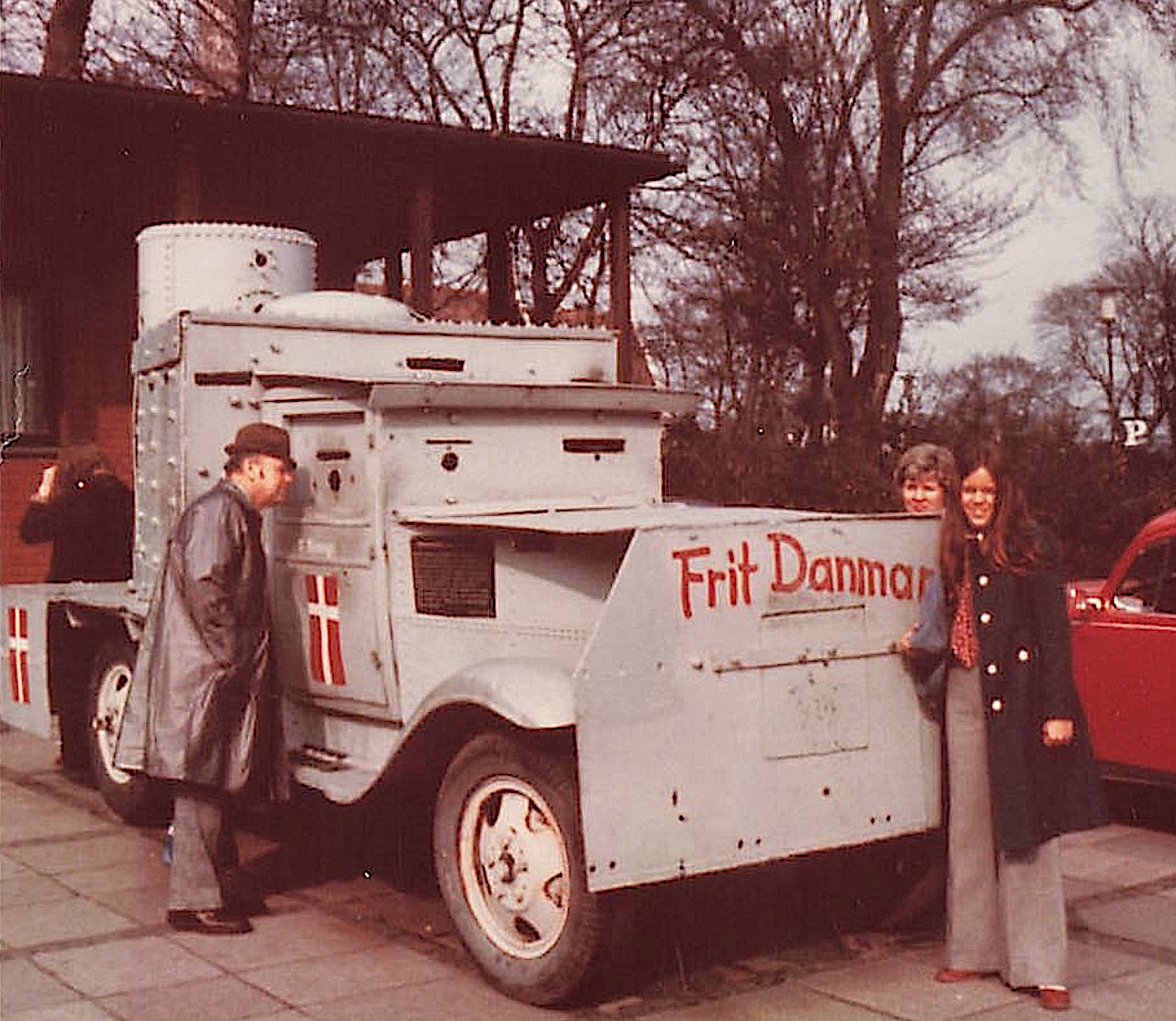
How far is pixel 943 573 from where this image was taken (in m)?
5.47

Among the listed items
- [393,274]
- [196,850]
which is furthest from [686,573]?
[393,274]

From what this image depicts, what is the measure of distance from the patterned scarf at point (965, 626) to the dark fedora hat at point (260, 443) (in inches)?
99.9

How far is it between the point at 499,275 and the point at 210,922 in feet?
37.1

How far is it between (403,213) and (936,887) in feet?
37.4

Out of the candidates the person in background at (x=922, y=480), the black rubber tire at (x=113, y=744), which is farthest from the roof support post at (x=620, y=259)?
the person in background at (x=922, y=480)

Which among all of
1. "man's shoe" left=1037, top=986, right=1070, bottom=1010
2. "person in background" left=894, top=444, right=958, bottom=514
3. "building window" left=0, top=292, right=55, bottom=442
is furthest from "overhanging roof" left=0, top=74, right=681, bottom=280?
"man's shoe" left=1037, top=986, right=1070, bottom=1010

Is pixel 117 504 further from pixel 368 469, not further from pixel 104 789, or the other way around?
pixel 368 469

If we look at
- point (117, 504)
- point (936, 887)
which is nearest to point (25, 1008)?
point (936, 887)

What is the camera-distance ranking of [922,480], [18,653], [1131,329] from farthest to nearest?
[1131,329]
[18,653]
[922,480]

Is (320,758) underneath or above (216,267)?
underneath

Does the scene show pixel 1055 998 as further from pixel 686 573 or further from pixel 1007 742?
pixel 686 573

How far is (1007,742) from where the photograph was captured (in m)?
5.30

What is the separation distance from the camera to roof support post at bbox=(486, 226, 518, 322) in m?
16.6

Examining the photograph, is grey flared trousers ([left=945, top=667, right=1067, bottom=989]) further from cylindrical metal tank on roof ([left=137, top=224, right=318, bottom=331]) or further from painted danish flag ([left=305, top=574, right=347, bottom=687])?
cylindrical metal tank on roof ([left=137, top=224, right=318, bottom=331])
